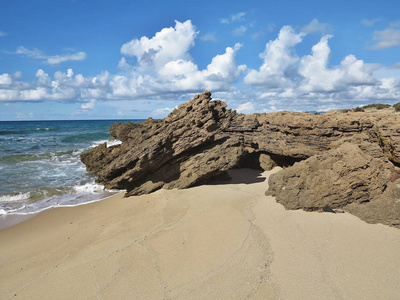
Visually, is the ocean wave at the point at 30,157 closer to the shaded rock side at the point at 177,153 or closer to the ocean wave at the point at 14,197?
the ocean wave at the point at 14,197

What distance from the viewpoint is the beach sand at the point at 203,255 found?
5.10 m

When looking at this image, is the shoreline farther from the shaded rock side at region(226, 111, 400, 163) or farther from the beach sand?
the shaded rock side at region(226, 111, 400, 163)

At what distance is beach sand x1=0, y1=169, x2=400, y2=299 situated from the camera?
5098 mm

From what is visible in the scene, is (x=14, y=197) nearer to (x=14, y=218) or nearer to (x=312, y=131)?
(x=14, y=218)

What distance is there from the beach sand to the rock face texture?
Answer: 75cm

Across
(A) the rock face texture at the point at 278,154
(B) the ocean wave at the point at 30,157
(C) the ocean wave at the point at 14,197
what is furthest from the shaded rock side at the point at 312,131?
(B) the ocean wave at the point at 30,157

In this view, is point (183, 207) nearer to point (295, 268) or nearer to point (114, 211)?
point (114, 211)

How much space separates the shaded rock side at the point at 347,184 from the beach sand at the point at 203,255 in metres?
0.37

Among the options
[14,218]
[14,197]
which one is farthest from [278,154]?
[14,197]

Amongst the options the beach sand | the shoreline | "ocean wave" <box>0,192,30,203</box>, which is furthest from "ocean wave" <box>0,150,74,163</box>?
the beach sand

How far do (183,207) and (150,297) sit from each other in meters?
4.20

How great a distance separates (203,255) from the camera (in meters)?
6.09

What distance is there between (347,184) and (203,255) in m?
5.19

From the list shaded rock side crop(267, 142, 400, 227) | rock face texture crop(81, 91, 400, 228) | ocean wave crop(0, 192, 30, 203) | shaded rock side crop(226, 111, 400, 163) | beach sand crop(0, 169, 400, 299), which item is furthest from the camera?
ocean wave crop(0, 192, 30, 203)
